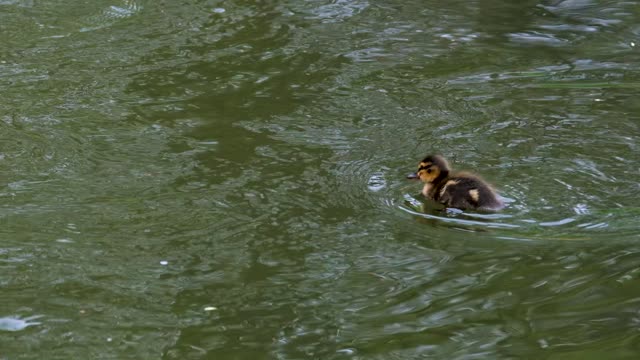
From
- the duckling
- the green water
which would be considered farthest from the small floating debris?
the duckling

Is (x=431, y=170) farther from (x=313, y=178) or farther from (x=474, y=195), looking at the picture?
(x=313, y=178)

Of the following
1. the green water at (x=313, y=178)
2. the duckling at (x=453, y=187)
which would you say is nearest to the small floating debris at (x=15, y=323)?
the green water at (x=313, y=178)

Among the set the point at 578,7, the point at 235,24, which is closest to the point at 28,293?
the point at 235,24

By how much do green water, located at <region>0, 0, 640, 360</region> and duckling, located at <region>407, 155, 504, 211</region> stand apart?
7 centimetres

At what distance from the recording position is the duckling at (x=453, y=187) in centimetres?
487

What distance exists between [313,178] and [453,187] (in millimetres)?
626

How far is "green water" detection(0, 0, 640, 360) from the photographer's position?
158 inches

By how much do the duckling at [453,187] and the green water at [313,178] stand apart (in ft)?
0.24

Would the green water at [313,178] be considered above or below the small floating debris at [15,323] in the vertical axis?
below

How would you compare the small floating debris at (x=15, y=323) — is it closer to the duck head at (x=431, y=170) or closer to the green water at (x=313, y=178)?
the green water at (x=313, y=178)

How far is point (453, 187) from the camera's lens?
5047 mm

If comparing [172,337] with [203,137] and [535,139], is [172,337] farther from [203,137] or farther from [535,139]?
[535,139]

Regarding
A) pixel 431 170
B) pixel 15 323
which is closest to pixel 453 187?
pixel 431 170

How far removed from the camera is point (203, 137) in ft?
18.8
